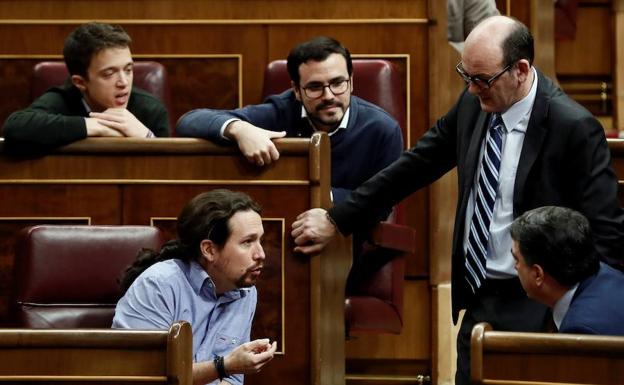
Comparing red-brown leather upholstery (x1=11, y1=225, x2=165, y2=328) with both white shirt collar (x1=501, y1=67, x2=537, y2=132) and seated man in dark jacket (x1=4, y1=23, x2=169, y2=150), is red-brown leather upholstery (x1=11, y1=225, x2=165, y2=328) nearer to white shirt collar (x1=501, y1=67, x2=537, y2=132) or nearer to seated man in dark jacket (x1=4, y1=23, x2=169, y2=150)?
seated man in dark jacket (x1=4, y1=23, x2=169, y2=150)

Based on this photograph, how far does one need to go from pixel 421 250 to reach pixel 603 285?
692 millimetres

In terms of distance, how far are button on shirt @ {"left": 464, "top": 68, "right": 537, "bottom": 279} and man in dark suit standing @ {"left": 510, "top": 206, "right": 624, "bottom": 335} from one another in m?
0.11

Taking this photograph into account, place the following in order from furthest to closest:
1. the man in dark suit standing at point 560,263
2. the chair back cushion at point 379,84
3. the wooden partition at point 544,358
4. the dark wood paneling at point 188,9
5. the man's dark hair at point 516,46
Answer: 1. the dark wood paneling at point 188,9
2. the chair back cushion at point 379,84
3. the man's dark hair at point 516,46
4. the man in dark suit standing at point 560,263
5. the wooden partition at point 544,358

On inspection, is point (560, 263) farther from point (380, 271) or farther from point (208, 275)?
point (380, 271)

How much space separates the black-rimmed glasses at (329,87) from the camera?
5.20 feet

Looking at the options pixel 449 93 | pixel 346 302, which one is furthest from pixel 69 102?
pixel 449 93

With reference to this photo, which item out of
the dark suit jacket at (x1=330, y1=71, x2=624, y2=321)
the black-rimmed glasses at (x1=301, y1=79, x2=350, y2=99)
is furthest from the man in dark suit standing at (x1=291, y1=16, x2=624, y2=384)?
the black-rimmed glasses at (x1=301, y1=79, x2=350, y2=99)

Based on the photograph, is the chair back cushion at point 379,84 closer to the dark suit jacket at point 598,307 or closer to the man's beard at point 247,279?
the man's beard at point 247,279

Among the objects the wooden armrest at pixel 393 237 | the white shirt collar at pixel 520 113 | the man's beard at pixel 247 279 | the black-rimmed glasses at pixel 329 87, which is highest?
the black-rimmed glasses at pixel 329 87

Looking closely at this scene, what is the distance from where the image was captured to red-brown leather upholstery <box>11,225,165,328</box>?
1343 millimetres

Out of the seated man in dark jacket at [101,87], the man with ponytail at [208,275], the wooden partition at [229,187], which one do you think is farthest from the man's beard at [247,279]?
the seated man in dark jacket at [101,87]

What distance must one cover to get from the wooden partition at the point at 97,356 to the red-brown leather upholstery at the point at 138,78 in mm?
759

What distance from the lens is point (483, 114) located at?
1.30 meters

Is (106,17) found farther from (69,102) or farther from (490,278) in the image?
(490,278)
